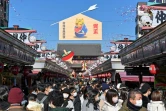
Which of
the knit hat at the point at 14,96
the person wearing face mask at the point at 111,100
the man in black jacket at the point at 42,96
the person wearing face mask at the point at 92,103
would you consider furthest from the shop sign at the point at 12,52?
the knit hat at the point at 14,96

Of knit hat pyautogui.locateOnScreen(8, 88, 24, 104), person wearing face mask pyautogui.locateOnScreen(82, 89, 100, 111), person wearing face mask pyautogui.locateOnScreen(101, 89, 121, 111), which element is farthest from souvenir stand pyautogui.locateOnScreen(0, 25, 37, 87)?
knit hat pyautogui.locateOnScreen(8, 88, 24, 104)

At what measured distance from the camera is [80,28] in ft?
218

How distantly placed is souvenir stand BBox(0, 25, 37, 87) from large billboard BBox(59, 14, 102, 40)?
1517 inches

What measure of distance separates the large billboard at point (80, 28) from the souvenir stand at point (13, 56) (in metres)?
38.5

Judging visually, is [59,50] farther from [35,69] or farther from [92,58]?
[35,69]

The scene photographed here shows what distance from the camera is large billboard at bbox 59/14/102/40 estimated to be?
214 ft

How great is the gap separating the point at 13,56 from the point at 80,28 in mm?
51495

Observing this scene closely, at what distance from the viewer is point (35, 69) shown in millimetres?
29031

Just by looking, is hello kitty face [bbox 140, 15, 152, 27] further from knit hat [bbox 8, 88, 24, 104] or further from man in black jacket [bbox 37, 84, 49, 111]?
knit hat [bbox 8, 88, 24, 104]

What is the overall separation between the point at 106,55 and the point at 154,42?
36452 millimetres

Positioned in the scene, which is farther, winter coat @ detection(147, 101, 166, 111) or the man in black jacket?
the man in black jacket

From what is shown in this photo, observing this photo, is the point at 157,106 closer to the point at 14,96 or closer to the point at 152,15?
the point at 14,96

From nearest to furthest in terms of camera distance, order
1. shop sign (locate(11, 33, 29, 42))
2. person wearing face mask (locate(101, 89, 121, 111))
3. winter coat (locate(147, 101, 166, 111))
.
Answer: person wearing face mask (locate(101, 89, 121, 111))
winter coat (locate(147, 101, 166, 111))
shop sign (locate(11, 33, 29, 42))

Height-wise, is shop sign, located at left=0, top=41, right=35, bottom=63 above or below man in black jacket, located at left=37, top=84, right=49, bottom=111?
above
